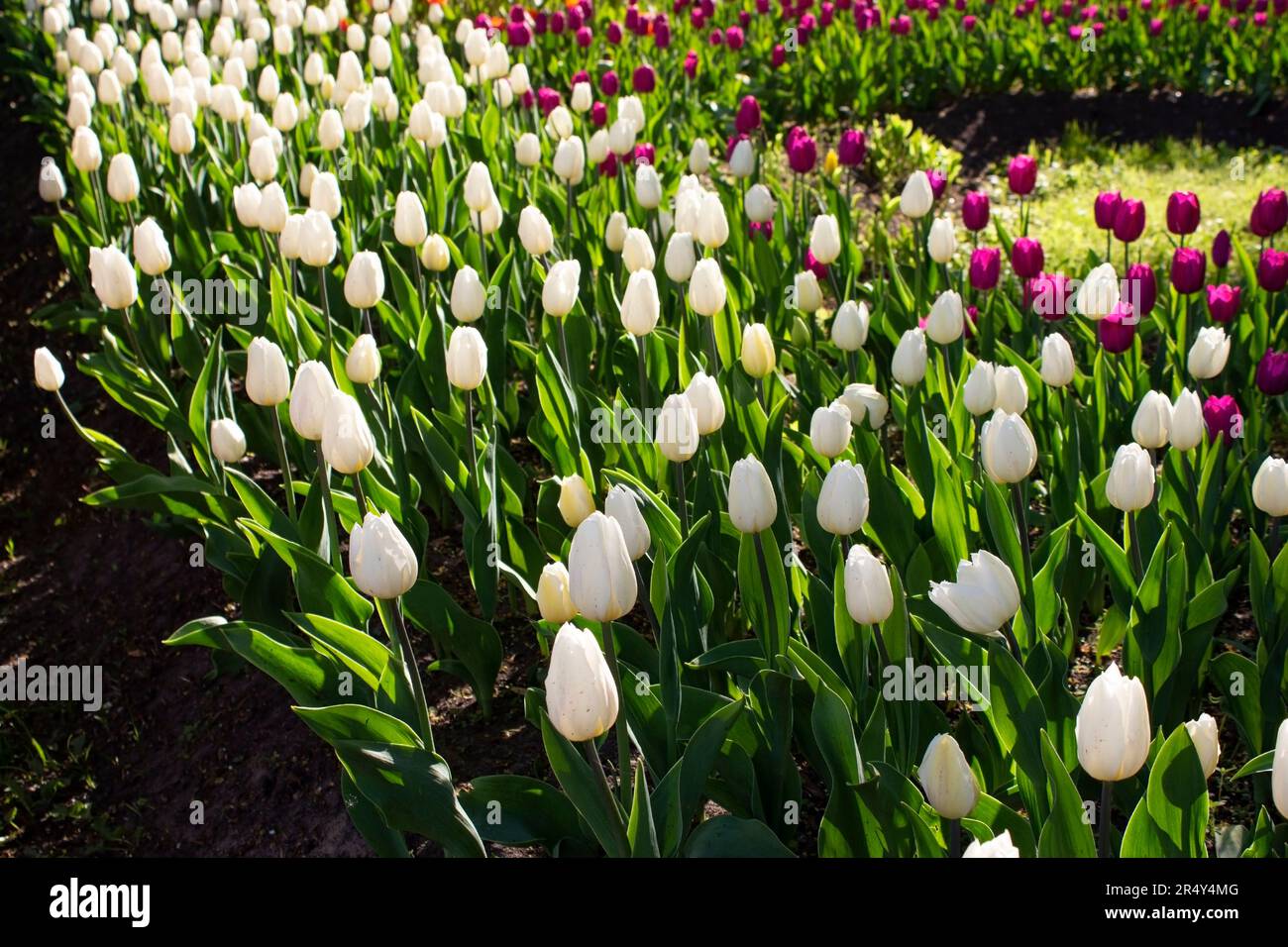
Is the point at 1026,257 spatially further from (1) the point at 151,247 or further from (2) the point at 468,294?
(1) the point at 151,247

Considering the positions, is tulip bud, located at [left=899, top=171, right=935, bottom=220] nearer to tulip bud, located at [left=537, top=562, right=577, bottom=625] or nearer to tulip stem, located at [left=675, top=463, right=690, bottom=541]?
tulip stem, located at [left=675, top=463, right=690, bottom=541]

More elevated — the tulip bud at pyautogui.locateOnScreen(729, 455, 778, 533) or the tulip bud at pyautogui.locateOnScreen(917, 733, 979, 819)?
the tulip bud at pyautogui.locateOnScreen(729, 455, 778, 533)

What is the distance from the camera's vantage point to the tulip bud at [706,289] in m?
2.78

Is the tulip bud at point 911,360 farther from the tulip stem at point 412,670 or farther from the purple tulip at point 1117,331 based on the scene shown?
→ the tulip stem at point 412,670

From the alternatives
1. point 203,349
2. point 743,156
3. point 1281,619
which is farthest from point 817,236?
point 203,349

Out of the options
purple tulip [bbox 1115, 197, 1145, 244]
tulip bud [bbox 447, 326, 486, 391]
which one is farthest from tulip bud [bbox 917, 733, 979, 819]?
purple tulip [bbox 1115, 197, 1145, 244]

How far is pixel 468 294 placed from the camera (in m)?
2.87

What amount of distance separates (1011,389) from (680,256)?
39.6 inches

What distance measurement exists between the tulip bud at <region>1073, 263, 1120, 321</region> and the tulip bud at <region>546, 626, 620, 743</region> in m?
1.86

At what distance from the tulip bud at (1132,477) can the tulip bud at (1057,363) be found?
0.56m

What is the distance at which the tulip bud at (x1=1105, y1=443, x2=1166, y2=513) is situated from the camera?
2121 mm

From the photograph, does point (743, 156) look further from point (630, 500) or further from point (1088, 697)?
point (1088, 697)

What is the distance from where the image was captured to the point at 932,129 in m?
7.54
